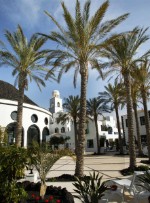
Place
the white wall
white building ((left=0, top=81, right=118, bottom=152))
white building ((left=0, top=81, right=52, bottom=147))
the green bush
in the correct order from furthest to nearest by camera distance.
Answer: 1. white building ((left=0, top=81, right=118, bottom=152))
2. white building ((left=0, top=81, right=52, bottom=147))
3. the white wall
4. the green bush

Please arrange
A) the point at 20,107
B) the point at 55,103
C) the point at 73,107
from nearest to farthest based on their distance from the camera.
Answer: the point at 20,107, the point at 73,107, the point at 55,103

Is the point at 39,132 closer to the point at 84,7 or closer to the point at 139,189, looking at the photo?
the point at 84,7

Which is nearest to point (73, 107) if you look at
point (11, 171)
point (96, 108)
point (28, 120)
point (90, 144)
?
point (96, 108)

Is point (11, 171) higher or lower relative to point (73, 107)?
lower

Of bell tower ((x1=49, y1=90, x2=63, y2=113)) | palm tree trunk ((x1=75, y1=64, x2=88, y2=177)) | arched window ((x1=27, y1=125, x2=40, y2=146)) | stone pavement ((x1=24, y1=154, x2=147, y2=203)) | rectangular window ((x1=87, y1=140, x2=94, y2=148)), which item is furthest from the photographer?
bell tower ((x1=49, y1=90, x2=63, y2=113))

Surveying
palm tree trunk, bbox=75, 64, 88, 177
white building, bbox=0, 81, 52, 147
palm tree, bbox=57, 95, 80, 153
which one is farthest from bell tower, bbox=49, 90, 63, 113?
palm tree trunk, bbox=75, 64, 88, 177

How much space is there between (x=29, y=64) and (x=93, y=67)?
5.98 meters

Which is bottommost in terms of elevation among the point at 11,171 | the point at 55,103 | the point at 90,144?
the point at 11,171

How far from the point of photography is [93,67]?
1622 cm

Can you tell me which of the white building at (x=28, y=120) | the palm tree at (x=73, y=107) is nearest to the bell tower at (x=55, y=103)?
the white building at (x=28, y=120)

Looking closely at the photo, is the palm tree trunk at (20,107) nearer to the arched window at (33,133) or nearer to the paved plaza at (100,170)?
the paved plaza at (100,170)

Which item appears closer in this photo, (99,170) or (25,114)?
(99,170)

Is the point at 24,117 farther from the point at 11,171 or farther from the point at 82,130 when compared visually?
the point at 11,171

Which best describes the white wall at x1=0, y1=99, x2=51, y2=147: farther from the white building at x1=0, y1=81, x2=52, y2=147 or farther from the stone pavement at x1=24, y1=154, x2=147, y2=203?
the stone pavement at x1=24, y1=154, x2=147, y2=203
